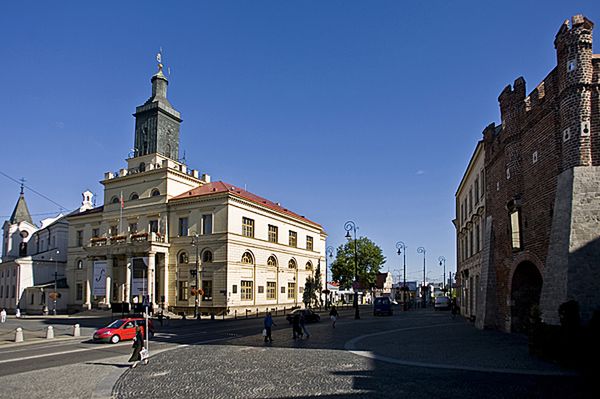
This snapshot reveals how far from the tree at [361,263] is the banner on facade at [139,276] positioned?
45397 mm

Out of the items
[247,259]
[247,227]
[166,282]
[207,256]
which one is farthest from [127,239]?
[247,259]

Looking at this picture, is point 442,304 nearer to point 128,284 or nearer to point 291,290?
point 291,290

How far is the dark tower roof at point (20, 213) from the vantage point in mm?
81875

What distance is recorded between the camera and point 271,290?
56062 millimetres

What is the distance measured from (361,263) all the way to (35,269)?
2115 inches

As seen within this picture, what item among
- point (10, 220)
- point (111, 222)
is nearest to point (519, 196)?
point (111, 222)

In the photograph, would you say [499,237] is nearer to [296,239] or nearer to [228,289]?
[228,289]

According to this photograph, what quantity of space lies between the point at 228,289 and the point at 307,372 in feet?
112

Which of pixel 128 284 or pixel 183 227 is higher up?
pixel 183 227

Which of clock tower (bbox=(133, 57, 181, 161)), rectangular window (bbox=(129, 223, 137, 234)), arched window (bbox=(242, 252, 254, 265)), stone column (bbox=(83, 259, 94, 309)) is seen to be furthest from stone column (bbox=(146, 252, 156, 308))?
clock tower (bbox=(133, 57, 181, 161))

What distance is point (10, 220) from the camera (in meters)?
82.1

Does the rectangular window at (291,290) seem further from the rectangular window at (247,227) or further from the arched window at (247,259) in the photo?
the rectangular window at (247,227)

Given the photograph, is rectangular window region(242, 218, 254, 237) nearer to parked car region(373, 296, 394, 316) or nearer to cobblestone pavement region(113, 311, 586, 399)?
parked car region(373, 296, 394, 316)

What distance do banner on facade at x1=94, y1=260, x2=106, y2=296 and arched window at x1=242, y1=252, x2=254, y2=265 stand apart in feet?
54.6
